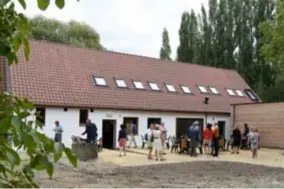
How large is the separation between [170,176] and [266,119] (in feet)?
56.3

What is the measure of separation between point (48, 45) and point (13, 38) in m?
26.1

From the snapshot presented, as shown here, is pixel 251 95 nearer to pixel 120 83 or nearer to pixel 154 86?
pixel 154 86

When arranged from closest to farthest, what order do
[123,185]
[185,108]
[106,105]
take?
[123,185]
[106,105]
[185,108]

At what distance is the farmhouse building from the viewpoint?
2353 centimetres

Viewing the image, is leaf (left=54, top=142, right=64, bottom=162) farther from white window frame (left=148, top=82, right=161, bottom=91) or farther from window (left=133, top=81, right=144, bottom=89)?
white window frame (left=148, top=82, right=161, bottom=91)

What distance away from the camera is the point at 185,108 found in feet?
94.8

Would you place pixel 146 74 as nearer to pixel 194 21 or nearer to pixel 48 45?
pixel 48 45

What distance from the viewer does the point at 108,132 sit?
2600 cm

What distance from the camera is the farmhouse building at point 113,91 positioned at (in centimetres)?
2353

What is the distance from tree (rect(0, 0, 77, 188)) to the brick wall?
91.4ft

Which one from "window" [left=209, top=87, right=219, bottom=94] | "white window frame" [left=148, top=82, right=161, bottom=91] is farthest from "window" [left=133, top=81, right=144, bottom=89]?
"window" [left=209, top=87, right=219, bottom=94]

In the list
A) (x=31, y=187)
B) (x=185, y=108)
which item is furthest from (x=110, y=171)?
(x=185, y=108)

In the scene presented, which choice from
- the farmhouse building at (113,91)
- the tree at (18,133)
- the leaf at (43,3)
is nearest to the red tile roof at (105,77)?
the farmhouse building at (113,91)

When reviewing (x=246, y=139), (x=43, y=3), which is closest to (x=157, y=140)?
(x=246, y=139)
